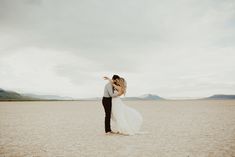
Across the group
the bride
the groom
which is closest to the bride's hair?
the bride

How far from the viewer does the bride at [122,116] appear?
10.6 m

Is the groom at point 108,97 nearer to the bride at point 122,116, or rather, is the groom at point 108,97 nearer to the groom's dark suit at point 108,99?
the groom's dark suit at point 108,99

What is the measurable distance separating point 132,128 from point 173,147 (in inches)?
118

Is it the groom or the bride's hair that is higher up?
the bride's hair

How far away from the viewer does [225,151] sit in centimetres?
739

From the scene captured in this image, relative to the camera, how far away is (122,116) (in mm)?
10812

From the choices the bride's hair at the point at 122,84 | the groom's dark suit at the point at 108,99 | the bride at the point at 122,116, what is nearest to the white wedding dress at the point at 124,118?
the bride at the point at 122,116

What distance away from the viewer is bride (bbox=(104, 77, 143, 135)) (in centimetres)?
1055

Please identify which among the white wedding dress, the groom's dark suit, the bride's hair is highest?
the bride's hair

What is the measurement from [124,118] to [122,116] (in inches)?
5.1

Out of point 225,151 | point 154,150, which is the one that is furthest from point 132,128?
point 225,151

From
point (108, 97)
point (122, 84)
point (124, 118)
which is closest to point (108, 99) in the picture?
point (108, 97)

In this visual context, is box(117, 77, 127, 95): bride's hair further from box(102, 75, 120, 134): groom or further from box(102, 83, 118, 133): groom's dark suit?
box(102, 83, 118, 133): groom's dark suit

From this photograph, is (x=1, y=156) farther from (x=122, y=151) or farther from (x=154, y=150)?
(x=154, y=150)
